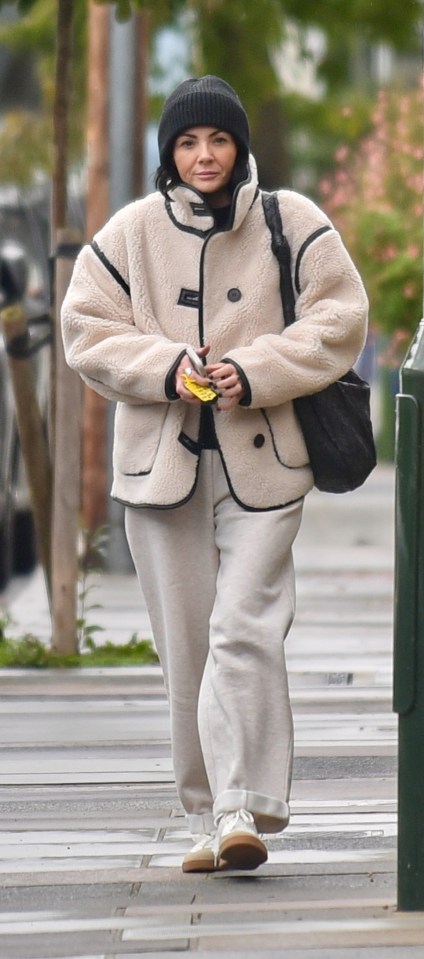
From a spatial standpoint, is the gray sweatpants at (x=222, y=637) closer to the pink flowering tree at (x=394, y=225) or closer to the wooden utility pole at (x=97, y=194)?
the wooden utility pole at (x=97, y=194)

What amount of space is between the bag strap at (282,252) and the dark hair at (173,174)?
8cm

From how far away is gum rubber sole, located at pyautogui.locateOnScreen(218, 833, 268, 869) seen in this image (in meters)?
4.82

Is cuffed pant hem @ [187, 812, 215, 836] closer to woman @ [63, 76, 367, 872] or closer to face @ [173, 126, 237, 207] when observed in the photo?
woman @ [63, 76, 367, 872]

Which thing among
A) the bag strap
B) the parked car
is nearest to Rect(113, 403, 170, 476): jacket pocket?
the bag strap

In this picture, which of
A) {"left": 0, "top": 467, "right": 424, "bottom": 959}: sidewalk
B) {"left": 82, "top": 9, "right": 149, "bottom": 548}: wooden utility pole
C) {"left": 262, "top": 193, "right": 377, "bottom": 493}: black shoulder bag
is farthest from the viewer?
{"left": 82, "top": 9, "right": 149, "bottom": 548}: wooden utility pole

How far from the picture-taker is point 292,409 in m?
5.07

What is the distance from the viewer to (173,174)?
202 inches

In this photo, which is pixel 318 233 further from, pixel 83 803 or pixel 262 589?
pixel 83 803

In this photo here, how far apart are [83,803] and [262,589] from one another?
1.34m

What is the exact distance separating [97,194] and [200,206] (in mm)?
8080

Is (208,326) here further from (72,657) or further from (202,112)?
(72,657)

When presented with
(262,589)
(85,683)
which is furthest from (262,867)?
(85,683)

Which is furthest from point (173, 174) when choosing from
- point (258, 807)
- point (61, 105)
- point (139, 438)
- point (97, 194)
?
point (97, 194)

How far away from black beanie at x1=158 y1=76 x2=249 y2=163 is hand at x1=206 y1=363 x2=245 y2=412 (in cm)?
53
